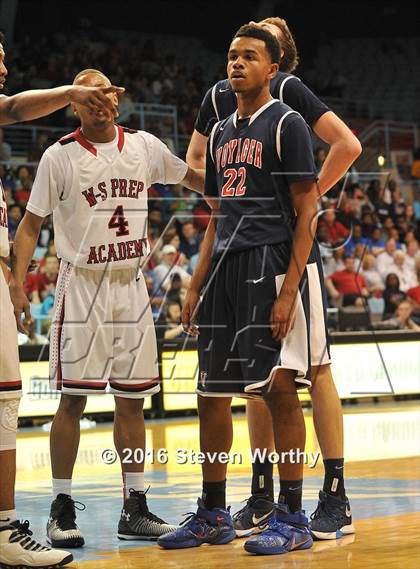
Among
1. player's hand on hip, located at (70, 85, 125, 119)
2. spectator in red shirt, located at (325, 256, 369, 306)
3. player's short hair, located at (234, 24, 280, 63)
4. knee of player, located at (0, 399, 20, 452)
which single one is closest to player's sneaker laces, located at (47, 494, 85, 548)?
knee of player, located at (0, 399, 20, 452)

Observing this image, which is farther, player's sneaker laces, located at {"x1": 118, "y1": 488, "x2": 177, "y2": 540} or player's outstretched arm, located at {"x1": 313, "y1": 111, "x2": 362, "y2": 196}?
player's outstretched arm, located at {"x1": 313, "y1": 111, "x2": 362, "y2": 196}

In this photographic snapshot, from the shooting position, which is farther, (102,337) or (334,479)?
(102,337)

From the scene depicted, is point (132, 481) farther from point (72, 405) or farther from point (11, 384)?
point (11, 384)

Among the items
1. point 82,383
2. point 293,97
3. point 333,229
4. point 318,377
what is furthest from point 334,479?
point 333,229

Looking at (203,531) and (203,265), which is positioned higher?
(203,265)

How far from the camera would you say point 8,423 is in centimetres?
451

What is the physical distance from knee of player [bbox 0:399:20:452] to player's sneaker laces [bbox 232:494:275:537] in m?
1.39

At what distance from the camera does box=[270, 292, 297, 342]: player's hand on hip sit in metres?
4.82

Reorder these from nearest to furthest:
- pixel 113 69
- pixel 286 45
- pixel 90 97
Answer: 1. pixel 90 97
2. pixel 286 45
3. pixel 113 69

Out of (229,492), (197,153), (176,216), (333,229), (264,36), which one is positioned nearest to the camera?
(264,36)

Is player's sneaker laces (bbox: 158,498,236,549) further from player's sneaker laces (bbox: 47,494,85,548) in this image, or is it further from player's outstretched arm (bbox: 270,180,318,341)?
player's outstretched arm (bbox: 270,180,318,341)

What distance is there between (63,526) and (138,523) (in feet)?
1.27

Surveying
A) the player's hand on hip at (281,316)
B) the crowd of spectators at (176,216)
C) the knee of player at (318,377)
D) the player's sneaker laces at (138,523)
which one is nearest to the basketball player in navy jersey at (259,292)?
the player's hand on hip at (281,316)

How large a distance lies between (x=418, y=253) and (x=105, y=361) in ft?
39.0
